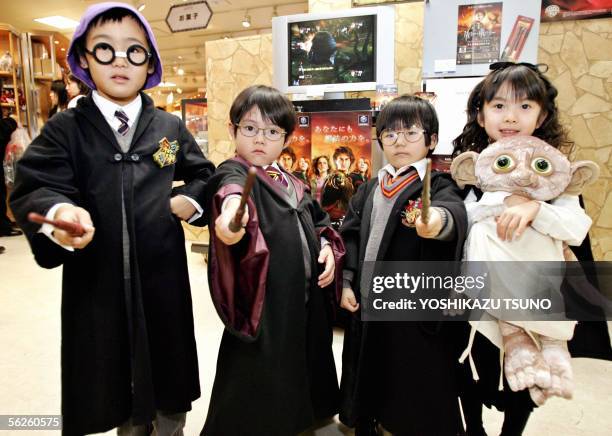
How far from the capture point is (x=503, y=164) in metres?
1.13

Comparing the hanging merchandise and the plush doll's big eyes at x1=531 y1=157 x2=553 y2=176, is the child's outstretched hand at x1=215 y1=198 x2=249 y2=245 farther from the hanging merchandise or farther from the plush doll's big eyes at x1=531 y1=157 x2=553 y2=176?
the hanging merchandise

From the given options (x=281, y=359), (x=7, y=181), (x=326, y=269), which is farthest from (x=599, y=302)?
(x=7, y=181)

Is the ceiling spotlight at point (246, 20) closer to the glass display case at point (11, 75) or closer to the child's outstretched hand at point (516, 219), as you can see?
the glass display case at point (11, 75)

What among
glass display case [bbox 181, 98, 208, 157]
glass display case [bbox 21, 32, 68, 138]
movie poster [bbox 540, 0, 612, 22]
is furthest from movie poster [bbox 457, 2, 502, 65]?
glass display case [bbox 21, 32, 68, 138]

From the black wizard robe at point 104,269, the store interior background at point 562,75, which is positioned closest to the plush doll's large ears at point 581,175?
the black wizard robe at point 104,269

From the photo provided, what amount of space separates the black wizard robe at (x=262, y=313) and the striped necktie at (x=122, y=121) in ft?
0.98

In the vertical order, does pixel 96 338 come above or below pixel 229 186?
below

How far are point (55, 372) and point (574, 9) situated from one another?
4480 millimetres

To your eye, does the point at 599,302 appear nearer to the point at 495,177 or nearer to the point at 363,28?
the point at 495,177

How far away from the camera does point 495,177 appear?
1.14m

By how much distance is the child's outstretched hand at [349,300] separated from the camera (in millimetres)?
1352

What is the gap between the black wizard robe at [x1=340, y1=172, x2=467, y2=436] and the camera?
1.23m

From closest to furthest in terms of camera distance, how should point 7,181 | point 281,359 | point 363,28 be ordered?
point 281,359 < point 363,28 < point 7,181

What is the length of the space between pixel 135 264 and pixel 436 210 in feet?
2.90
